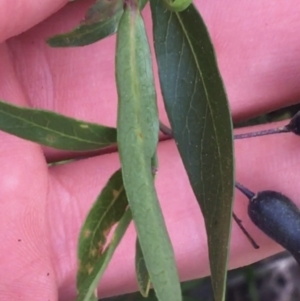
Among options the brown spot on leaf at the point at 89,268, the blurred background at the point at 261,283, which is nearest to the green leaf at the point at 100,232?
the brown spot on leaf at the point at 89,268

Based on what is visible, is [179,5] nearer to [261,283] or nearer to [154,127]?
[154,127]

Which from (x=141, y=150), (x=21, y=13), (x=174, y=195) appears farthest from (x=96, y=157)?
(x=141, y=150)

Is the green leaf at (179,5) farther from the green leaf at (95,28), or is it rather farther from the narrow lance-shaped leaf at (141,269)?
the narrow lance-shaped leaf at (141,269)

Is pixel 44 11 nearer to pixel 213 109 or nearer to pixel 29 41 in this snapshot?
pixel 29 41

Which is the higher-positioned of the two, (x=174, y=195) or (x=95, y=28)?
(x=95, y=28)

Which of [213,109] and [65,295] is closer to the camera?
[213,109]

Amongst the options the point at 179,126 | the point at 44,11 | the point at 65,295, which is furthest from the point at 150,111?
the point at 65,295

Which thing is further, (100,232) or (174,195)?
(174,195)
